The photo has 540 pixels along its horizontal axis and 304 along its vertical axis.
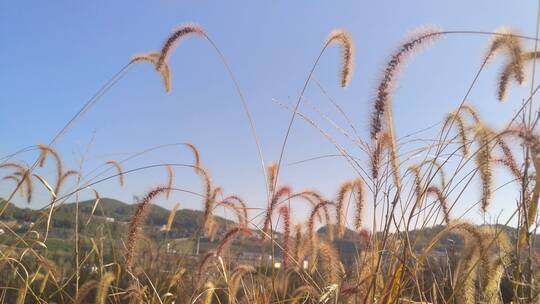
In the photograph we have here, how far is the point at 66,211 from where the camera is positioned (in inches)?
260

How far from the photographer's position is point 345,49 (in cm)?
327

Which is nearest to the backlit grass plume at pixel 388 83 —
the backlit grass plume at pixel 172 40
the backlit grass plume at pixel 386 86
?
the backlit grass plume at pixel 386 86

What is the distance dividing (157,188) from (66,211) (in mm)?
4123

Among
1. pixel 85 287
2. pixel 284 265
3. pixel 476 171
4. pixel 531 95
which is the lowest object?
pixel 85 287

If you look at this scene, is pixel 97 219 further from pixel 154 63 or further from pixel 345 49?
pixel 345 49

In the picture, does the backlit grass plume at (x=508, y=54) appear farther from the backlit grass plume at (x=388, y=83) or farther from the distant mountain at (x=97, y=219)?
the distant mountain at (x=97, y=219)

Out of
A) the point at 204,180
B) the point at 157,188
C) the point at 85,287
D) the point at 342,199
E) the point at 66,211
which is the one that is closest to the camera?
the point at 157,188

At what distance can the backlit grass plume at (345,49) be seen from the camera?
3.14 meters

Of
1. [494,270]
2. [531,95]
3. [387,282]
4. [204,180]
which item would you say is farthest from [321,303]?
[204,180]

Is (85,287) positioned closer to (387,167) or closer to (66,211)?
(387,167)

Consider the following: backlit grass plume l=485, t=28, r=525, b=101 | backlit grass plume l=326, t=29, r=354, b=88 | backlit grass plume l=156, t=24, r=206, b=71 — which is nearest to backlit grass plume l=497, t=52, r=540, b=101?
backlit grass plume l=485, t=28, r=525, b=101

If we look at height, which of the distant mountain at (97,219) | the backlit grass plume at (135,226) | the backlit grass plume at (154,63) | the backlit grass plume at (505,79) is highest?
the backlit grass plume at (154,63)

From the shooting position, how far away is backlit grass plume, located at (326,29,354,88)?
3141mm

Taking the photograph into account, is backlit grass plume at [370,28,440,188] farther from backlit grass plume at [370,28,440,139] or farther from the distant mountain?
the distant mountain
